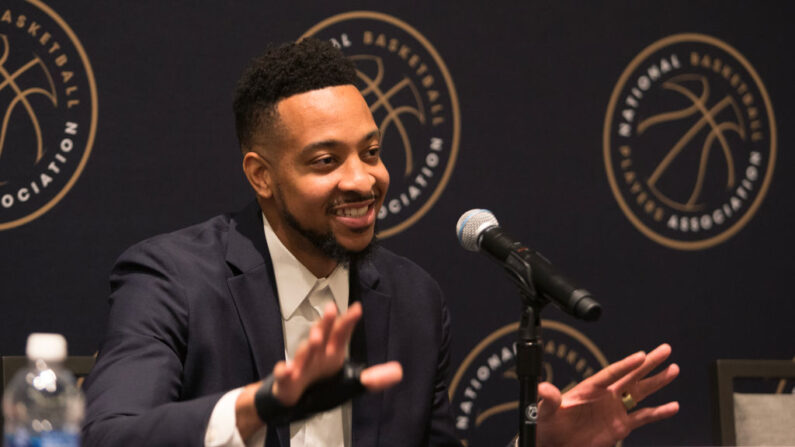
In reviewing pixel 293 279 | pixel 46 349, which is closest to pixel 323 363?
pixel 46 349

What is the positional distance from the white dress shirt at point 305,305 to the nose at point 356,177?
23 cm

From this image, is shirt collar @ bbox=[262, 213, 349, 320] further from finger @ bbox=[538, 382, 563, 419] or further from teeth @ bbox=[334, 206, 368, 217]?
finger @ bbox=[538, 382, 563, 419]

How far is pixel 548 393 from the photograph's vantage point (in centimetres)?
175

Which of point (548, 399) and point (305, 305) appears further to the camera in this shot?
point (305, 305)

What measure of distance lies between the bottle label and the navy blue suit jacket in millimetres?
439

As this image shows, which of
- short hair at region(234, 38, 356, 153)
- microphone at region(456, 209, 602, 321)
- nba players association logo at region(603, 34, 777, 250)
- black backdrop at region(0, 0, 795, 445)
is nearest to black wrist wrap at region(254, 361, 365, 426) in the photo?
microphone at region(456, 209, 602, 321)

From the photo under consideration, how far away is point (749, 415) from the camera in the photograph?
249 cm

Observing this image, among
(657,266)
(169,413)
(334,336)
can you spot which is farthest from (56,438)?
(657,266)

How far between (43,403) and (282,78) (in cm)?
100

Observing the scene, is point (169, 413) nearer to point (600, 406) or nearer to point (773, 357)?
point (600, 406)

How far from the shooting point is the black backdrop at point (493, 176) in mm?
2590

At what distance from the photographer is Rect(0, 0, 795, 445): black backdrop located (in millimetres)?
2590

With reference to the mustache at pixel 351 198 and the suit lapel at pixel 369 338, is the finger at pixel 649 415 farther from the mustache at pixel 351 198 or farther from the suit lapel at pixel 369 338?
the mustache at pixel 351 198

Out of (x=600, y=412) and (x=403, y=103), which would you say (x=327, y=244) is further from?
(x=403, y=103)
